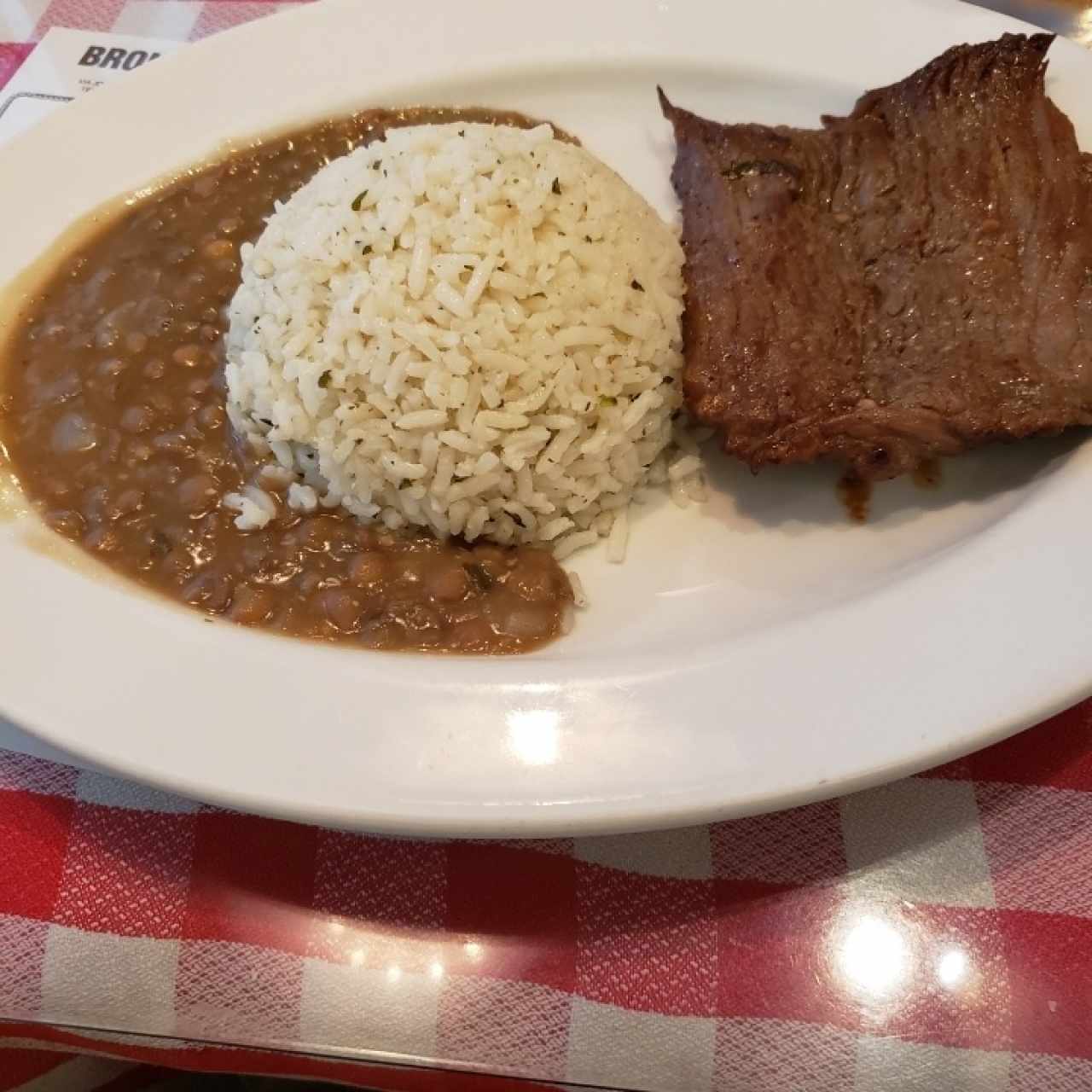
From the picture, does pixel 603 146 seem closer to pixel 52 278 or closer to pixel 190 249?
pixel 190 249

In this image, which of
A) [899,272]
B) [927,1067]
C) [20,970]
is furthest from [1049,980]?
[20,970]

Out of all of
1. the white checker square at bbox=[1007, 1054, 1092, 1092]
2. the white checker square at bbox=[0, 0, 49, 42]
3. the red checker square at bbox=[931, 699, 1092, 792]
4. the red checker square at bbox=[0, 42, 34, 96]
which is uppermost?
the white checker square at bbox=[0, 0, 49, 42]

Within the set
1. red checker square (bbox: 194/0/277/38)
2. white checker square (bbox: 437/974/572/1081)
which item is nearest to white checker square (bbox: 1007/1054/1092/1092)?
white checker square (bbox: 437/974/572/1081)

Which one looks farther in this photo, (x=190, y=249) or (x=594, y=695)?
(x=190, y=249)

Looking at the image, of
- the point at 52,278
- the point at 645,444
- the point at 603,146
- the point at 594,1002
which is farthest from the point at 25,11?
the point at 594,1002

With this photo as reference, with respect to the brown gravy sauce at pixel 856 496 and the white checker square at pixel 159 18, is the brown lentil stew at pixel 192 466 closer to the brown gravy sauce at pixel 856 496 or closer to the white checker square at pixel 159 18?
the brown gravy sauce at pixel 856 496

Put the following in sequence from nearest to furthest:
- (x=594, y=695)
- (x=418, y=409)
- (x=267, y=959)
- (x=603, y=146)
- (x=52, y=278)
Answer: (x=594, y=695) < (x=267, y=959) < (x=418, y=409) < (x=52, y=278) < (x=603, y=146)

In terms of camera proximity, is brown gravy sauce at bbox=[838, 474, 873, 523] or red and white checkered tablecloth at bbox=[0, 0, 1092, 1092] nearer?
red and white checkered tablecloth at bbox=[0, 0, 1092, 1092]

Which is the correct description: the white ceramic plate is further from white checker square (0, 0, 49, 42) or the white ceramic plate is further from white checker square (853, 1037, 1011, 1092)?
white checker square (0, 0, 49, 42)
